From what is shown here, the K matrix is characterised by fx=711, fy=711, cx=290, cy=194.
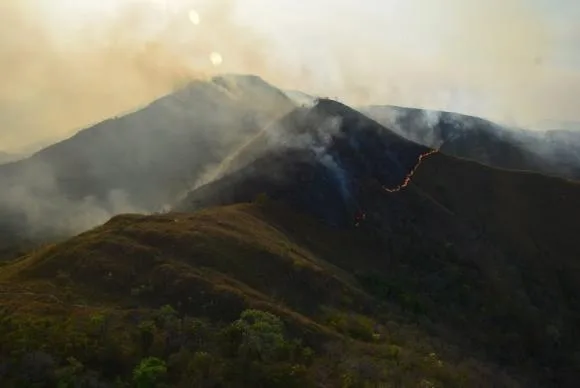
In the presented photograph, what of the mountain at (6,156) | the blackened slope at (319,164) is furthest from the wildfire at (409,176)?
the mountain at (6,156)

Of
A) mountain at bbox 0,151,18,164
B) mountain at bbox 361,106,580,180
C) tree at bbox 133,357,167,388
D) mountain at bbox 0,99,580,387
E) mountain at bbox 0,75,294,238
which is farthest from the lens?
mountain at bbox 361,106,580,180

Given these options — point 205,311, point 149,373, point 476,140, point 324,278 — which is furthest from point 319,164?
point 476,140

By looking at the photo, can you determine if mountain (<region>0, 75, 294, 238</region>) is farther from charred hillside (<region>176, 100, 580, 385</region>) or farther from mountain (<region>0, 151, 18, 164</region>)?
mountain (<region>0, 151, 18, 164</region>)

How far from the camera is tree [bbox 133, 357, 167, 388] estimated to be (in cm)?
3525

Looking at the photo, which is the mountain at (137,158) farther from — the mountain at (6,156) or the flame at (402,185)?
the flame at (402,185)

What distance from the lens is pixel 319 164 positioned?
9094 centimetres

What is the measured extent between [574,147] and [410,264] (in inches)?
5441

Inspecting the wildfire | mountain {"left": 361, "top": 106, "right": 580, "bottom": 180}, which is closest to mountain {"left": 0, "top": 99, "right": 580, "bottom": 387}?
the wildfire

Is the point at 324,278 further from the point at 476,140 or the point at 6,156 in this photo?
the point at 476,140

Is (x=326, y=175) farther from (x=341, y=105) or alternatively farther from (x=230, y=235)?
(x=230, y=235)

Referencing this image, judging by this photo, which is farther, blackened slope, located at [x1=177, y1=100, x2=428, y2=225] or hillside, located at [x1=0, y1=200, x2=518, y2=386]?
blackened slope, located at [x1=177, y1=100, x2=428, y2=225]

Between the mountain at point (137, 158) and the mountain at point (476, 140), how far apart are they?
34516mm

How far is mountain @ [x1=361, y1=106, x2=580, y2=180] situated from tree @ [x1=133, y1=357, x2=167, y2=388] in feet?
421

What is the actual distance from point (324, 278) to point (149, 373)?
2516 cm
